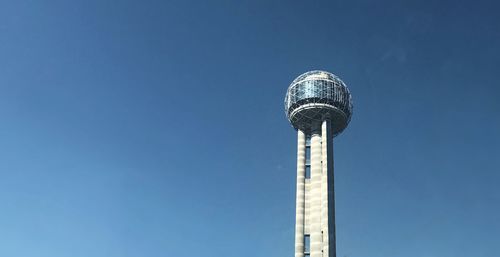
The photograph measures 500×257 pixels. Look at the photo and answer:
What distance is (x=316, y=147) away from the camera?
136 m

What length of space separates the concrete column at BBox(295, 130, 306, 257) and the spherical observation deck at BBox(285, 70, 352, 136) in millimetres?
4829

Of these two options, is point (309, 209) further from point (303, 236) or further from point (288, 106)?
point (288, 106)

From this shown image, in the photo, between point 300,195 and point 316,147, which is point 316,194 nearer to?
point 300,195

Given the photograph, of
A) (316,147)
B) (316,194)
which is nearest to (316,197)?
(316,194)

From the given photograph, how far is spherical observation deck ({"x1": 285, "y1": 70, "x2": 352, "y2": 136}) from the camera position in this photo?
454 ft

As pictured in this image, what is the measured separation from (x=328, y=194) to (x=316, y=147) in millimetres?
16271

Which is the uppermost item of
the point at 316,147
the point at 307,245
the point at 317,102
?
the point at 317,102

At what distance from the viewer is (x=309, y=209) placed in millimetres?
128125

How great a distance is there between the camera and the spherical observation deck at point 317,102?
138250mm

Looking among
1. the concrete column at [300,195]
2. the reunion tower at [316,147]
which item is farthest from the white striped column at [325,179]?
the concrete column at [300,195]

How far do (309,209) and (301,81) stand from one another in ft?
129

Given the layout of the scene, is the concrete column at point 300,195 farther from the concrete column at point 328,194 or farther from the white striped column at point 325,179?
the concrete column at point 328,194

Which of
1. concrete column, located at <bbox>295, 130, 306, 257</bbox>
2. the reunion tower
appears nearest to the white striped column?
the reunion tower

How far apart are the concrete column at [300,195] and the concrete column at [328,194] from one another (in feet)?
20.8
